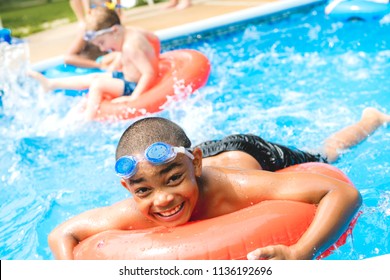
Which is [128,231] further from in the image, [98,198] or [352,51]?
[352,51]

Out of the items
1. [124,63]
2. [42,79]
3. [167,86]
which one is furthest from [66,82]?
[167,86]

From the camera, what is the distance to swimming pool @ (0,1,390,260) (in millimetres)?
3844

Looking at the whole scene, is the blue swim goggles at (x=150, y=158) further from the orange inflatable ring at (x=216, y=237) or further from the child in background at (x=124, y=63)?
the child in background at (x=124, y=63)

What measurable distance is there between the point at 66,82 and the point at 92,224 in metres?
3.56

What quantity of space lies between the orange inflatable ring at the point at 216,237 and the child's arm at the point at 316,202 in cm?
6

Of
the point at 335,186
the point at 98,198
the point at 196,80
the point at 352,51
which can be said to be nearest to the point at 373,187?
the point at 335,186

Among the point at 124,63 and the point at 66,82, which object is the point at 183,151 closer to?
the point at 124,63

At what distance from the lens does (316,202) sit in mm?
2686

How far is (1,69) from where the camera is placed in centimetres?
594

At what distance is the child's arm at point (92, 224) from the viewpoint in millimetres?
2748

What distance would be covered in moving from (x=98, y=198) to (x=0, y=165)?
1251mm

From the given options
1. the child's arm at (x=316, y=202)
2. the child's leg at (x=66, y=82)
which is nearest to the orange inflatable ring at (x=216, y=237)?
the child's arm at (x=316, y=202)

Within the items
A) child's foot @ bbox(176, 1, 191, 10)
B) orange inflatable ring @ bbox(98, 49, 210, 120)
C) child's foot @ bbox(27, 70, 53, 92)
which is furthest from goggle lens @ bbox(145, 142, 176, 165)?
child's foot @ bbox(176, 1, 191, 10)

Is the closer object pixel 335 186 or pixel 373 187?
pixel 335 186
